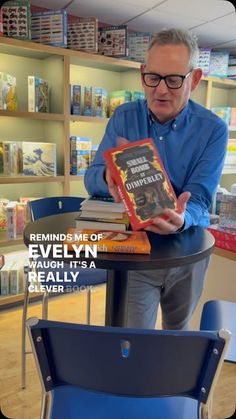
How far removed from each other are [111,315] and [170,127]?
0.68 metres

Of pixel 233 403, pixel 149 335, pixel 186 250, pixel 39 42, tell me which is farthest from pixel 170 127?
pixel 39 42

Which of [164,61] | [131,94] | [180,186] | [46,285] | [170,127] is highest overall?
[131,94]

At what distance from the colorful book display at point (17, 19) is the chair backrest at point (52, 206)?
1267 millimetres

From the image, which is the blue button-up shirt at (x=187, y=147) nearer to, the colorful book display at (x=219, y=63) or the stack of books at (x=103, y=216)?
the stack of books at (x=103, y=216)

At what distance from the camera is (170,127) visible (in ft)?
4.13

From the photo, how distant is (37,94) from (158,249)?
202 centimetres

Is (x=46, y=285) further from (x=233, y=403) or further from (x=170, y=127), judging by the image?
(x=233, y=403)

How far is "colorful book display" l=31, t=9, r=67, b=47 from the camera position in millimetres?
2518

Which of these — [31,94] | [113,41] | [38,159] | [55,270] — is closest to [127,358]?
[55,270]

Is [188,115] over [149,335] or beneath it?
over

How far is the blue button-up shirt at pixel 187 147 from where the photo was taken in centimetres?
122

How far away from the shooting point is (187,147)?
1.26 meters

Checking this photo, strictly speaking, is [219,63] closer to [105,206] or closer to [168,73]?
[168,73]

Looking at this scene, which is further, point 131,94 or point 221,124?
point 131,94
